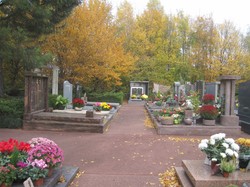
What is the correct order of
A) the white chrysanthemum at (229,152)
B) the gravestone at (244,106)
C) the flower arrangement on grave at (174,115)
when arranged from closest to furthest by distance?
the white chrysanthemum at (229,152) < the flower arrangement on grave at (174,115) < the gravestone at (244,106)

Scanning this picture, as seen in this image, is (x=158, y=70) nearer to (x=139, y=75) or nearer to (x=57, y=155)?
(x=139, y=75)

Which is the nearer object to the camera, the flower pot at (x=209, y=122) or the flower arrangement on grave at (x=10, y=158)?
the flower arrangement on grave at (x=10, y=158)

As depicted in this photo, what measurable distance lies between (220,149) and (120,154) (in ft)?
10.1

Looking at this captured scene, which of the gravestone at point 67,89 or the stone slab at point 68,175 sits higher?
the gravestone at point 67,89

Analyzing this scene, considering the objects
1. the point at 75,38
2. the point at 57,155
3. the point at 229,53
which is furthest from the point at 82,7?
the point at 229,53

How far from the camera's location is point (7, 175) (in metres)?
3.91

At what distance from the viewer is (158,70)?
117 ft

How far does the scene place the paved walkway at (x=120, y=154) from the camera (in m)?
5.31

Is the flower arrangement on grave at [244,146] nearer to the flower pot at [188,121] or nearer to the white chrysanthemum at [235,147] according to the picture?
the white chrysanthemum at [235,147]

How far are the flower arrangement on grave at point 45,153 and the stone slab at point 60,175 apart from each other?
0.72 ft

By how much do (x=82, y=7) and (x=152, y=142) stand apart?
14.5 metres

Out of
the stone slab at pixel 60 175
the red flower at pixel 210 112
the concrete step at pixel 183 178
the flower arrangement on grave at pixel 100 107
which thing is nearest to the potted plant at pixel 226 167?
the concrete step at pixel 183 178

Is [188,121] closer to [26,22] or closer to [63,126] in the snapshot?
[63,126]

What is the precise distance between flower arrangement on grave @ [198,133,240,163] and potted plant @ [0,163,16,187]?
3215mm
